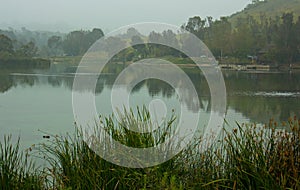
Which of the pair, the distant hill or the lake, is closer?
the lake

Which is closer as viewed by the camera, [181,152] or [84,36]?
[181,152]

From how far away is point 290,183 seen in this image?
8.26 ft

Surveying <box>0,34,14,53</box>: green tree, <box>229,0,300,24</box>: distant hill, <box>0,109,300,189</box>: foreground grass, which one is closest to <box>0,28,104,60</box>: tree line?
<box>0,34,14,53</box>: green tree

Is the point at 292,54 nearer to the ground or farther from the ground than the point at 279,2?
nearer to the ground

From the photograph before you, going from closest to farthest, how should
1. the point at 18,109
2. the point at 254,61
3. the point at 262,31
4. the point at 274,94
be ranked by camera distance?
the point at 18,109
the point at 274,94
the point at 254,61
the point at 262,31

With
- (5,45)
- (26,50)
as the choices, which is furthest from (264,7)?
(5,45)

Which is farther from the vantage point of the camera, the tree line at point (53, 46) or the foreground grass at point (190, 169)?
the tree line at point (53, 46)

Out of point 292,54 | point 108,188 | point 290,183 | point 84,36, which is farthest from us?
point 84,36

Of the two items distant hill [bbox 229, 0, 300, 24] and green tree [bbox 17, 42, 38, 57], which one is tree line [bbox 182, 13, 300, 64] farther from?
distant hill [bbox 229, 0, 300, 24]

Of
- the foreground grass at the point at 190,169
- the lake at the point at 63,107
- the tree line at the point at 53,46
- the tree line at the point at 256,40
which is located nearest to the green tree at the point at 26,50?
the tree line at the point at 53,46

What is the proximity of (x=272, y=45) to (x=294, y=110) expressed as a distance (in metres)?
33.8

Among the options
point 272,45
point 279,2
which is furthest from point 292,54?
point 279,2

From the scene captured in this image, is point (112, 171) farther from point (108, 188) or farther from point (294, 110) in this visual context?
point (294, 110)

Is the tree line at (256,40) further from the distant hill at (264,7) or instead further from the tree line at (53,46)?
the distant hill at (264,7)
